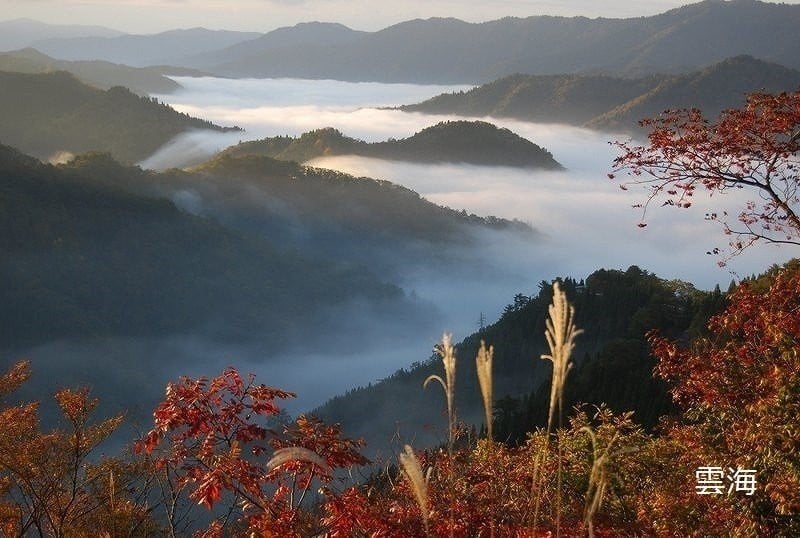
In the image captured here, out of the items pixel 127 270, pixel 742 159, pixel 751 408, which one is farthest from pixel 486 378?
pixel 127 270

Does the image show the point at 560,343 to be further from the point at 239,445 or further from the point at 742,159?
the point at 742,159

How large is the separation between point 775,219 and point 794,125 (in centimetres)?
103

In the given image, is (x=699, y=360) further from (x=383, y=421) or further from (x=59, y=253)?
(x=59, y=253)

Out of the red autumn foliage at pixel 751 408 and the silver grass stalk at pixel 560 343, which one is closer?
the silver grass stalk at pixel 560 343

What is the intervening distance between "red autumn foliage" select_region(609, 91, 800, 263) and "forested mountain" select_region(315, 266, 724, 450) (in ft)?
97.9

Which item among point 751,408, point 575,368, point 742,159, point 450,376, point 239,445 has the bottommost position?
point 575,368

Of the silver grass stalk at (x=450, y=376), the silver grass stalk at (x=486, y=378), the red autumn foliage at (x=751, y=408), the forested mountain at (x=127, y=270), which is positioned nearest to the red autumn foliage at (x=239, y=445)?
the silver grass stalk at (x=450, y=376)

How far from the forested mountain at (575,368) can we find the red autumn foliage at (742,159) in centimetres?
2985

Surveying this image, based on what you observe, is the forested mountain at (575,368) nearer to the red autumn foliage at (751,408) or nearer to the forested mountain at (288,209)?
the red autumn foliage at (751,408)

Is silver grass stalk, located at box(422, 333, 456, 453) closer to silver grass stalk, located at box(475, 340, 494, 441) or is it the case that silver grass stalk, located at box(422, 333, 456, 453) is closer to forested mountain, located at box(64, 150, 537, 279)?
silver grass stalk, located at box(475, 340, 494, 441)

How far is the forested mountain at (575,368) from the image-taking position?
44.1m

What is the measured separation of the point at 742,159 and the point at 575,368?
121 ft

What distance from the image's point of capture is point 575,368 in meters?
43.5

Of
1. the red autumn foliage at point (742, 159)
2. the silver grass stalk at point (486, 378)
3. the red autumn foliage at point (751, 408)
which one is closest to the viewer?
the silver grass stalk at point (486, 378)
